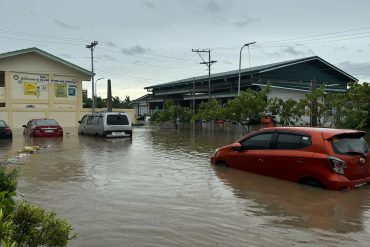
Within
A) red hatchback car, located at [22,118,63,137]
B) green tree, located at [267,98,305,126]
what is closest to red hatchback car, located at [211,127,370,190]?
green tree, located at [267,98,305,126]

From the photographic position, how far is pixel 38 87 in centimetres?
4353

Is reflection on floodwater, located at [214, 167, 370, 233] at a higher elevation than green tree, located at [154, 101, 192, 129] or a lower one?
lower

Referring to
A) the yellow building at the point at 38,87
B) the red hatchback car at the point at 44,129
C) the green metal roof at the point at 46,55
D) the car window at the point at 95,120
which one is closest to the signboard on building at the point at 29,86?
the yellow building at the point at 38,87

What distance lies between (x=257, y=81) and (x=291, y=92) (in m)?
3.87

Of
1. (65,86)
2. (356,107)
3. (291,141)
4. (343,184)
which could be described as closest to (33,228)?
(343,184)

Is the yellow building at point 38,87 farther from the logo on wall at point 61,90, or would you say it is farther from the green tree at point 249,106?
the green tree at point 249,106

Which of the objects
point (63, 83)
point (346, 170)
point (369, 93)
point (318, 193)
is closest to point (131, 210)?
point (318, 193)

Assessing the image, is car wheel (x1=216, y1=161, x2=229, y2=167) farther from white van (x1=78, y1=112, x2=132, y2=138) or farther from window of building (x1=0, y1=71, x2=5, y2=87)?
window of building (x1=0, y1=71, x2=5, y2=87)

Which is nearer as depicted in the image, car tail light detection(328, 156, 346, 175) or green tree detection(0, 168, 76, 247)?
green tree detection(0, 168, 76, 247)

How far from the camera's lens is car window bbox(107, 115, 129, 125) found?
2626 cm

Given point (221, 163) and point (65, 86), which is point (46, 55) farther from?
point (221, 163)

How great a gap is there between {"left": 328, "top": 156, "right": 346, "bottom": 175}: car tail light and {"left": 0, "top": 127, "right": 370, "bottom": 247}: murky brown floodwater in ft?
1.66

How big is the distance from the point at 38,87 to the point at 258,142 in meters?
36.3

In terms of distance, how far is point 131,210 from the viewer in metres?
7.57
